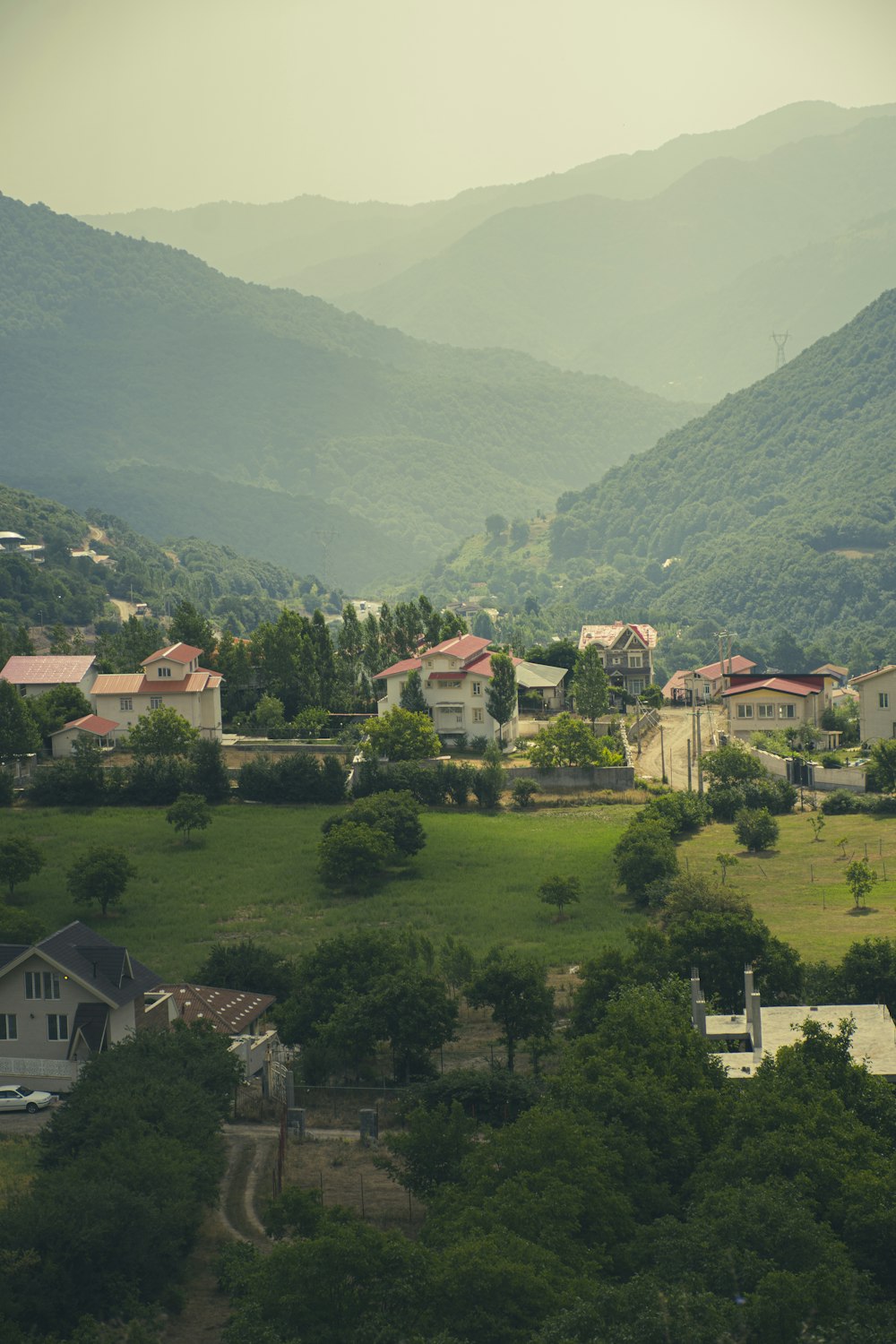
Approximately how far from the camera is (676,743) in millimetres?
88000

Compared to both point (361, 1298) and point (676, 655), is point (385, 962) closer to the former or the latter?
point (361, 1298)

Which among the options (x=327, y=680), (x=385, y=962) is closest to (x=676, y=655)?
(x=327, y=680)

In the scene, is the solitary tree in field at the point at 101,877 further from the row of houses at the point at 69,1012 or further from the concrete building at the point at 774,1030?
the concrete building at the point at 774,1030

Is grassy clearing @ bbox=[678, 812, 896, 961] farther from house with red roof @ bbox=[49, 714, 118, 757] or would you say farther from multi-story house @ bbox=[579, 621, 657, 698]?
multi-story house @ bbox=[579, 621, 657, 698]

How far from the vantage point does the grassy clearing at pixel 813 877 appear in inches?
2037

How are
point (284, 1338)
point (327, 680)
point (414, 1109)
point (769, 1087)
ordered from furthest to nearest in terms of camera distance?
point (327, 680), point (414, 1109), point (769, 1087), point (284, 1338)

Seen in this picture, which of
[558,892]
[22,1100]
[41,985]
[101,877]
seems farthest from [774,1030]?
[101,877]

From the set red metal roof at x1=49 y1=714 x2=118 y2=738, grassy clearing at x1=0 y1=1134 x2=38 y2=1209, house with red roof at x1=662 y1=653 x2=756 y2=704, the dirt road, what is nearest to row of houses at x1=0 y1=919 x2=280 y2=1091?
grassy clearing at x1=0 y1=1134 x2=38 y2=1209

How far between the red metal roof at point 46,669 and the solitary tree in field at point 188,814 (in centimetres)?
2012

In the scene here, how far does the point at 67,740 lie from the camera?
255 feet

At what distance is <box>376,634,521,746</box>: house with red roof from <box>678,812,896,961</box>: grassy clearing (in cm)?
1513

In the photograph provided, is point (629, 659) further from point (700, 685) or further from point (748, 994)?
point (748, 994)

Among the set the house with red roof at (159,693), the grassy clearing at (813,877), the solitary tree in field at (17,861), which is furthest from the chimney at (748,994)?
the house with red roof at (159,693)

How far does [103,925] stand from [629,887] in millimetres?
16248
